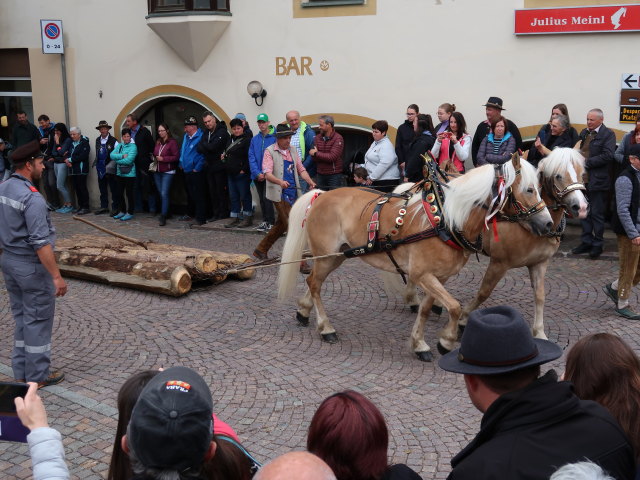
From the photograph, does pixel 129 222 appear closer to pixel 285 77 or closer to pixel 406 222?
pixel 285 77

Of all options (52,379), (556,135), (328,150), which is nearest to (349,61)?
(328,150)

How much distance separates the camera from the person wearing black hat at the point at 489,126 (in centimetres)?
1048

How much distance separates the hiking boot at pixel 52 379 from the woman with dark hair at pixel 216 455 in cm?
354

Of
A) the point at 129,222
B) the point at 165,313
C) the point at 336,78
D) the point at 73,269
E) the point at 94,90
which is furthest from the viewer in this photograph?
the point at 94,90

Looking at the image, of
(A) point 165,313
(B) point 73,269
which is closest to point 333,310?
(A) point 165,313

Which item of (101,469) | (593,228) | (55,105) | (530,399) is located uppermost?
(55,105)

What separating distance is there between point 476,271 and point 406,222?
3.48m

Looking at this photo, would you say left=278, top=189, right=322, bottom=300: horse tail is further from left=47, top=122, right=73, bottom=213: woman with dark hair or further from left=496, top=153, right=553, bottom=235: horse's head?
left=47, top=122, right=73, bottom=213: woman with dark hair

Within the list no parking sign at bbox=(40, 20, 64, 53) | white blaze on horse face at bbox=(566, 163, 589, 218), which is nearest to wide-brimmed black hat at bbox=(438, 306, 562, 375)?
white blaze on horse face at bbox=(566, 163, 589, 218)

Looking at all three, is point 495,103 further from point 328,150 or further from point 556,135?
point 328,150

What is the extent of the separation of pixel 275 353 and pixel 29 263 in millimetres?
2350

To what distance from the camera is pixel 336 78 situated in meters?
12.8

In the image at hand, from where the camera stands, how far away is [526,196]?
6480 millimetres

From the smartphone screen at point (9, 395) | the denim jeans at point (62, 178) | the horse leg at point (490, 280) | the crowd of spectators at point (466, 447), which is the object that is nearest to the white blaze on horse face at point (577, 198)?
the horse leg at point (490, 280)
